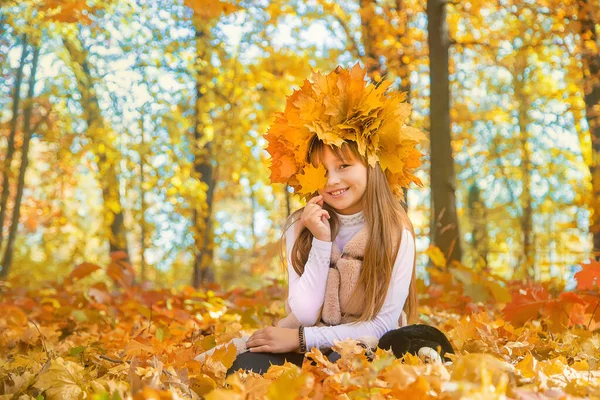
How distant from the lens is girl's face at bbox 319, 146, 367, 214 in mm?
2494

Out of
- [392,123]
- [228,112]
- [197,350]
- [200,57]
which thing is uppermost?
[200,57]

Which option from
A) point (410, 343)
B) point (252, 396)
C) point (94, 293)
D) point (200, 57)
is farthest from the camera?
point (200, 57)

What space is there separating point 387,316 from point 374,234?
0.32 m

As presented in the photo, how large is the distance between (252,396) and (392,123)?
4.34 feet

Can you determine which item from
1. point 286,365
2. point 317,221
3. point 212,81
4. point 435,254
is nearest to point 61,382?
point 286,365

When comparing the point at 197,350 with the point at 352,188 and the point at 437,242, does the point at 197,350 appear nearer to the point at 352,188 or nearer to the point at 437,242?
the point at 352,188

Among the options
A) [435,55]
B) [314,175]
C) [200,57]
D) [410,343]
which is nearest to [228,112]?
[200,57]

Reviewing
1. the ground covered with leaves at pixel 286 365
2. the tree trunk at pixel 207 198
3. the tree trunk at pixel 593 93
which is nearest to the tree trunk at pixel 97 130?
the tree trunk at pixel 207 198

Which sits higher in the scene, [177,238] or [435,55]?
[435,55]

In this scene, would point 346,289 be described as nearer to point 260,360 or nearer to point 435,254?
point 260,360

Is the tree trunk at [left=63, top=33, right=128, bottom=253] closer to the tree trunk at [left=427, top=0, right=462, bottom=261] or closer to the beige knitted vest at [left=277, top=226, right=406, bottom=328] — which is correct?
the tree trunk at [left=427, top=0, right=462, bottom=261]

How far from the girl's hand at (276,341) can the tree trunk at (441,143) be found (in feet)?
12.1

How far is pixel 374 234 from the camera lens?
2.46 m

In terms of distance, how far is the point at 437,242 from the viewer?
6.07 m
